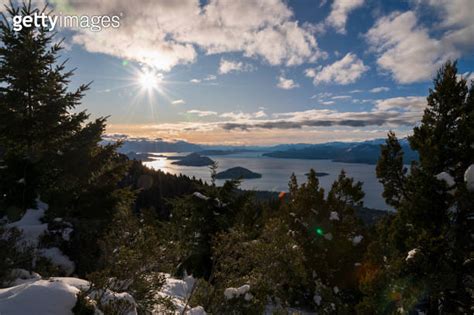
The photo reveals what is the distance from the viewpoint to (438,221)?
12.2 meters

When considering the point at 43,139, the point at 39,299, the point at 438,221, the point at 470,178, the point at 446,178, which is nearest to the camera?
the point at 39,299

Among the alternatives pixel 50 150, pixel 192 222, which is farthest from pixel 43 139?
pixel 192 222

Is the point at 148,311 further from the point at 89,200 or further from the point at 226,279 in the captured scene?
the point at 89,200

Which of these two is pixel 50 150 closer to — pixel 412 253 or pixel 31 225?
pixel 31 225

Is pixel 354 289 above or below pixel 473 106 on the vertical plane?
below

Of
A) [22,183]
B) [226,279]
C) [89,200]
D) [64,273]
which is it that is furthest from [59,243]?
[226,279]

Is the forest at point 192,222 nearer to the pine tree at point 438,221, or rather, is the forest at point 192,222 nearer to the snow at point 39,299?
the pine tree at point 438,221

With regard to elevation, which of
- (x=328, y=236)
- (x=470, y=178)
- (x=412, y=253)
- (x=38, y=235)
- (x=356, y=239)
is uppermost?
(x=470, y=178)

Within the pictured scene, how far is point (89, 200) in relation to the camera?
13.8 m

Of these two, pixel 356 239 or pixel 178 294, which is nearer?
pixel 178 294

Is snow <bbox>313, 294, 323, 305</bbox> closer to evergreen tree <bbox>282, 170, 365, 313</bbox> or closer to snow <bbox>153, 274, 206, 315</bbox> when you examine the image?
evergreen tree <bbox>282, 170, 365, 313</bbox>

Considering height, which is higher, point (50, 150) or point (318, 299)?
point (50, 150)

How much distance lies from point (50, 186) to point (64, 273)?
15.4 ft

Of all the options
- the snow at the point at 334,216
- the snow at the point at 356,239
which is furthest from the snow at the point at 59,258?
the snow at the point at 356,239
